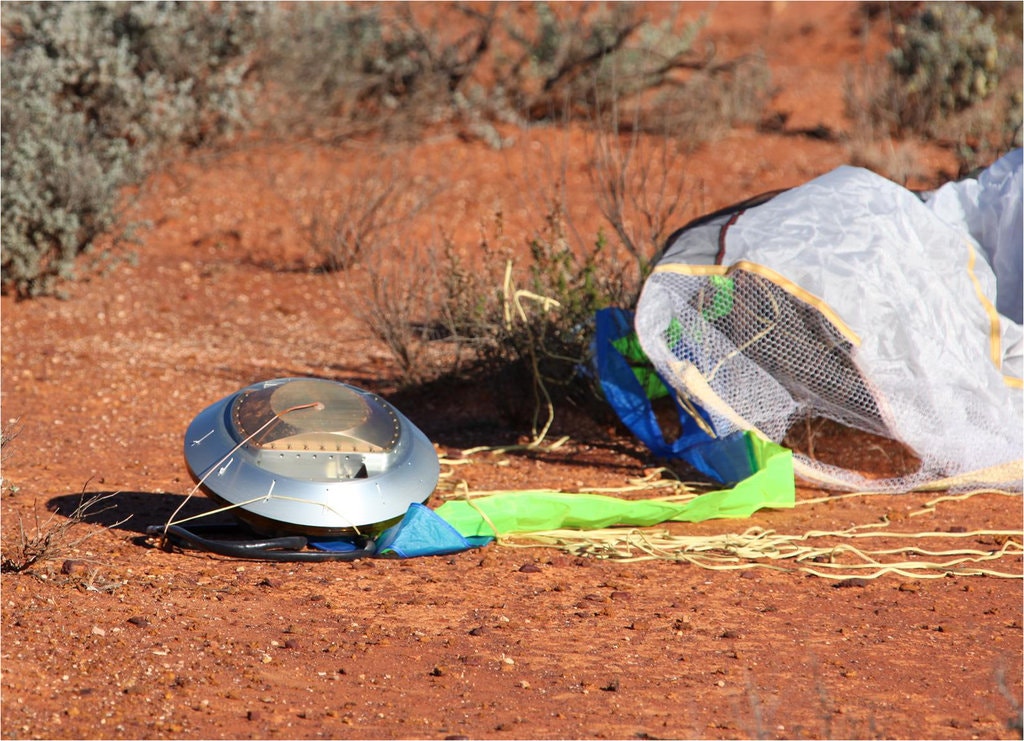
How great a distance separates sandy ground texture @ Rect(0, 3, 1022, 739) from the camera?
2.54 metres

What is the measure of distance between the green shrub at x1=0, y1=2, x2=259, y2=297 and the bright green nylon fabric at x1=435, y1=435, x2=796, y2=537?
424cm

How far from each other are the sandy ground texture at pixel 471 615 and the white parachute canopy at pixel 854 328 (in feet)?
1.04

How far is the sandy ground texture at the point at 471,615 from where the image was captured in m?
2.54

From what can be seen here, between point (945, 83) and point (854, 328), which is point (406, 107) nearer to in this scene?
point (945, 83)

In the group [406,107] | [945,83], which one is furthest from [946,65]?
[406,107]

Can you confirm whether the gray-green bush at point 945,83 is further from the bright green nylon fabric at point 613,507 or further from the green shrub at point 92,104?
the bright green nylon fabric at point 613,507

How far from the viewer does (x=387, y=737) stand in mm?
2428

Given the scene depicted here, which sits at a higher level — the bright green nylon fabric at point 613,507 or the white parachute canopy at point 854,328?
the white parachute canopy at point 854,328

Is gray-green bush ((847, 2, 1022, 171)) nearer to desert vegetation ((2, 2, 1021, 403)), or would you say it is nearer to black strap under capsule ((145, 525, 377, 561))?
desert vegetation ((2, 2, 1021, 403))

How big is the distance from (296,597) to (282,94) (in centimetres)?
747

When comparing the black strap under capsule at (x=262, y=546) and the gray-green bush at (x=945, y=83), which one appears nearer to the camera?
the black strap under capsule at (x=262, y=546)

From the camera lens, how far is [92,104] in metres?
8.77

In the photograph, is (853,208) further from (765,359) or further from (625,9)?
(625,9)

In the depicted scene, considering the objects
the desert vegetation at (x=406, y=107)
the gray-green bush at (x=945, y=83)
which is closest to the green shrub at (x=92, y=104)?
the desert vegetation at (x=406, y=107)
